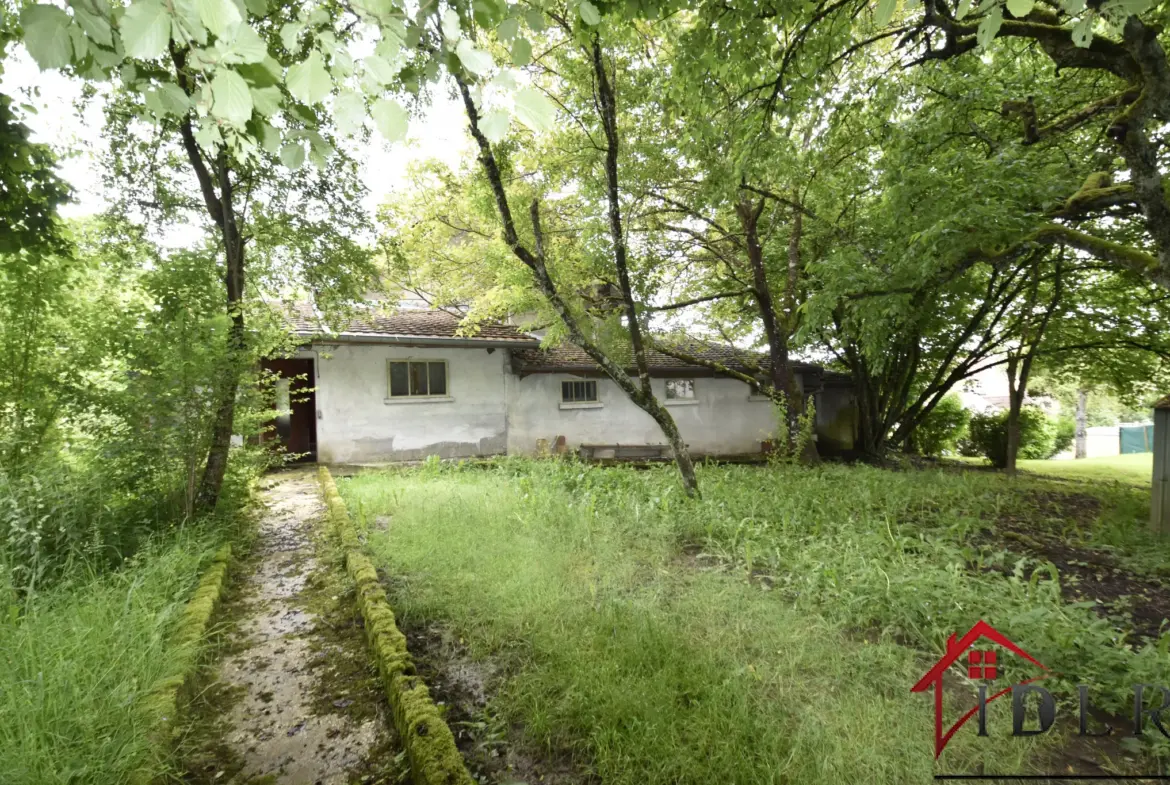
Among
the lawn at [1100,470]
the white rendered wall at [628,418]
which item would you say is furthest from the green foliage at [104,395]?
the lawn at [1100,470]

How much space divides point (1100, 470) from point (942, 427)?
3.79 meters

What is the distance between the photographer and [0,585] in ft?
10.5

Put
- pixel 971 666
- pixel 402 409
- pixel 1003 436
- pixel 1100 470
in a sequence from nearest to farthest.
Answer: pixel 971 666, pixel 402 409, pixel 1100 470, pixel 1003 436

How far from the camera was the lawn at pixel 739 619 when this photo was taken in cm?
230

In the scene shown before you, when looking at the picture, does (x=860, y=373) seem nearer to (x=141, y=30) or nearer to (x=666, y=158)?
(x=666, y=158)

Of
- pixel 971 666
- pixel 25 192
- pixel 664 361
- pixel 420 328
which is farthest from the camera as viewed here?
pixel 664 361

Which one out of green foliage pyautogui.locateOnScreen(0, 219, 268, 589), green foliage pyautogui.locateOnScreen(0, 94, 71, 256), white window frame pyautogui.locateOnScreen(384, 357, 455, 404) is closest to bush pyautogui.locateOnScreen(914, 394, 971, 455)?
white window frame pyautogui.locateOnScreen(384, 357, 455, 404)

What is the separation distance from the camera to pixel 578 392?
14789mm

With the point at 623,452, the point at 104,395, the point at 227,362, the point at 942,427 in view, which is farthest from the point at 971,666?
the point at 942,427

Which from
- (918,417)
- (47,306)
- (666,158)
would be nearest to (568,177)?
(666,158)

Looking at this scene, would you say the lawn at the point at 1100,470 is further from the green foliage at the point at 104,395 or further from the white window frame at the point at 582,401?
the green foliage at the point at 104,395

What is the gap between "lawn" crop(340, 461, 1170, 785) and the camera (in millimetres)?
2301

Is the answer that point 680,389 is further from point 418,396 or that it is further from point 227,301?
point 227,301

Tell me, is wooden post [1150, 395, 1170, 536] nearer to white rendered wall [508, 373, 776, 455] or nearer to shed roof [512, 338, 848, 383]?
shed roof [512, 338, 848, 383]
